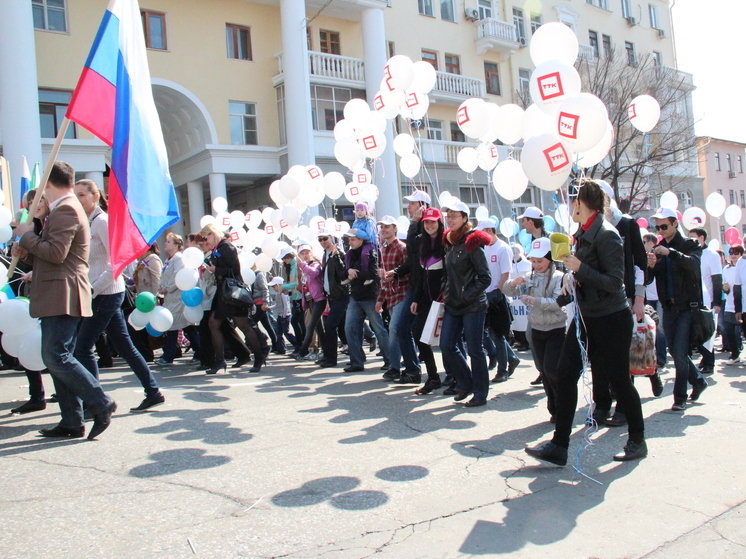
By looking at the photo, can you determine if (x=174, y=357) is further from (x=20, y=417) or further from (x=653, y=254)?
(x=653, y=254)

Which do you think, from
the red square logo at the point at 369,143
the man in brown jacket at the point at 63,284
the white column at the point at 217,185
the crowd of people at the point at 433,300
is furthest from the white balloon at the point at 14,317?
the white column at the point at 217,185

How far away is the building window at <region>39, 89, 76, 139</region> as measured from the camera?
20.8 metres

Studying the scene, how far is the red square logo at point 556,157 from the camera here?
5.20 meters

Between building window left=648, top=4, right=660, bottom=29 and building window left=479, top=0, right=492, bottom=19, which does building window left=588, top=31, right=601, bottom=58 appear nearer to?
building window left=648, top=4, right=660, bottom=29

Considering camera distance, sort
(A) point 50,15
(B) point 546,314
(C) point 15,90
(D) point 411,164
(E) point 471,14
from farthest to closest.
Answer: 1. (E) point 471,14
2. (A) point 50,15
3. (C) point 15,90
4. (D) point 411,164
5. (B) point 546,314

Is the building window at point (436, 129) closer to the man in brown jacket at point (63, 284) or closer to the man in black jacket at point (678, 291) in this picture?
the man in black jacket at point (678, 291)

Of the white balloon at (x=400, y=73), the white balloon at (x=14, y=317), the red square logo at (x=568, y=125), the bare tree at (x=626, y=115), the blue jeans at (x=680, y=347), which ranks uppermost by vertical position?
the bare tree at (x=626, y=115)

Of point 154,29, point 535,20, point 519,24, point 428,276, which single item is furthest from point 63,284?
point 535,20

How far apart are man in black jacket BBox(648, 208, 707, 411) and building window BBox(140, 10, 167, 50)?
20.7 meters

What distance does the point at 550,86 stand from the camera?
555 cm

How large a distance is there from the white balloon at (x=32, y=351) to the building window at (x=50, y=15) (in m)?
18.8

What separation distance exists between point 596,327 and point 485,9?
101ft

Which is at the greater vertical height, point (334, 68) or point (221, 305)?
point (334, 68)

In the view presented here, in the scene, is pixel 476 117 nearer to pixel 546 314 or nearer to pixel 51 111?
pixel 546 314
